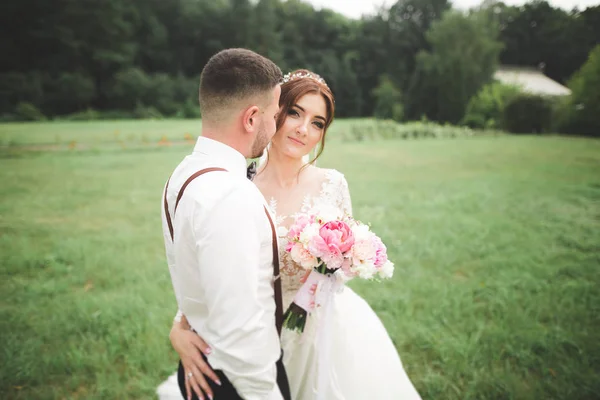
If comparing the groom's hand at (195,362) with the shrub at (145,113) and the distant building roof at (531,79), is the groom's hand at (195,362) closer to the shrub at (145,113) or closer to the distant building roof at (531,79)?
the shrub at (145,113)

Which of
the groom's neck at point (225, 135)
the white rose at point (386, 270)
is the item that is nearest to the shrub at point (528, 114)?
the white rose at point (386, 270)

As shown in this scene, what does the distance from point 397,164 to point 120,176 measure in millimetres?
9367

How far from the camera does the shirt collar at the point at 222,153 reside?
1.41m

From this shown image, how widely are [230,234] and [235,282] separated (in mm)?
155

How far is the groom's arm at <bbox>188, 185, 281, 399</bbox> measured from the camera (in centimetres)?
118

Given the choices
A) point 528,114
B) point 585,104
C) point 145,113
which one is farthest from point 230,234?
point 145,113

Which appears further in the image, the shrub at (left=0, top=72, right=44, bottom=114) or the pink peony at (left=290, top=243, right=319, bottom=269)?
the shrub at (left=0, top=72, right=44, bottom=114)

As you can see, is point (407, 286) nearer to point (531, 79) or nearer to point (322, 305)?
point (322, 305)

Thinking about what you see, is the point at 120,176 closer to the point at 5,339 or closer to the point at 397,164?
the point at 5,339

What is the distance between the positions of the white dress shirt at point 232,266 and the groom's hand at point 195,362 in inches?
3.5

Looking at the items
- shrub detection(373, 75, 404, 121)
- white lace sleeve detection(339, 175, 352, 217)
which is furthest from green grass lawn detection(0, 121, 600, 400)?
shrub detection(373, 75, 404, 121)

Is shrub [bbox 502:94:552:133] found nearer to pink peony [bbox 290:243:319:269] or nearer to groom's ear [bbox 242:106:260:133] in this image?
pink peony [bbox 290:243:319:269]

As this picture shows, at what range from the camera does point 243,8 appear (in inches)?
1869

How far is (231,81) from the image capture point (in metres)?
1.42
